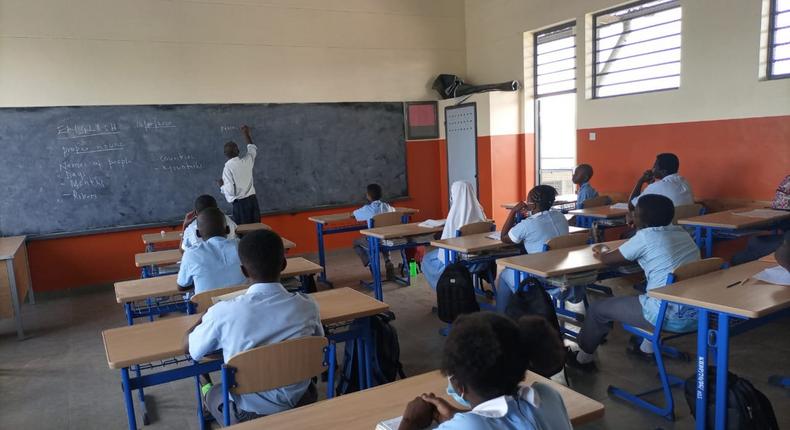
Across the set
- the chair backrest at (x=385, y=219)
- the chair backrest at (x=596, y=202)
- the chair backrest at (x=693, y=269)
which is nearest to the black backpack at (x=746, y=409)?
the chair backrest at (x=693, y=269)

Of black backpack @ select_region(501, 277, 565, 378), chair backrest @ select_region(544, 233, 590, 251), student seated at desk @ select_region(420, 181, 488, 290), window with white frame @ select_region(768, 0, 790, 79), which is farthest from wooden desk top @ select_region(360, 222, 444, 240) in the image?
window with white frame @ select_region(768, 0, 790, 79)

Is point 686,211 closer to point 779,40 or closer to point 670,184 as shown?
point 670,184

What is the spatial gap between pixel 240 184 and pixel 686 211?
4774 mm

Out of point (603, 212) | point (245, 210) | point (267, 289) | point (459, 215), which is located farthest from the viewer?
point (245, 210)

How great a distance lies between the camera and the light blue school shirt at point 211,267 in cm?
311

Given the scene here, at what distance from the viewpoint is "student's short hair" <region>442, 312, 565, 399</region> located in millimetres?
1151

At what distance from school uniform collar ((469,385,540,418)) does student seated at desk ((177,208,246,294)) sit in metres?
2.15

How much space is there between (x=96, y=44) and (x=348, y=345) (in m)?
5.10

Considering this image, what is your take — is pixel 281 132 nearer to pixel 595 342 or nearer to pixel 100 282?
pixel 100 282

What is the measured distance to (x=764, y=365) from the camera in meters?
3.48

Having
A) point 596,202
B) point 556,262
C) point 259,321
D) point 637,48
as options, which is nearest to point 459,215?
point 556,262

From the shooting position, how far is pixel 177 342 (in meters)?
2.28

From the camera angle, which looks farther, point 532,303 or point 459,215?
point 459,215

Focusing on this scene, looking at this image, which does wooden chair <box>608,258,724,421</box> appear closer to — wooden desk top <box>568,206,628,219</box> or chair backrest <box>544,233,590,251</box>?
chair backrest <box>544,233,590,251</box>
